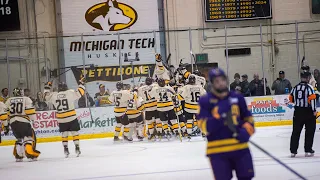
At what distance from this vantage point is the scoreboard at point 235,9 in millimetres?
19984

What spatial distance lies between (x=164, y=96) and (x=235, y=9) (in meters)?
6.51

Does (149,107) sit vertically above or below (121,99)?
below

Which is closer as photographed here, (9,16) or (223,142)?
(223,142)

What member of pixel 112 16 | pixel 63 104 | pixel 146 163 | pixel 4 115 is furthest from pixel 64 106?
pixel 112 16

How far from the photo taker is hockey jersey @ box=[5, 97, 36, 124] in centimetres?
1203

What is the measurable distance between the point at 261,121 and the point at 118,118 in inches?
178

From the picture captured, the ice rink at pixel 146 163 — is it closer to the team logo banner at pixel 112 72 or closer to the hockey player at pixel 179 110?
the hockey player at pixel 179 110

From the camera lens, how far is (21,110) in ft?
39.4

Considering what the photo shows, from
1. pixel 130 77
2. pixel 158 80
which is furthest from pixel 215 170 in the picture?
pixel 130 77

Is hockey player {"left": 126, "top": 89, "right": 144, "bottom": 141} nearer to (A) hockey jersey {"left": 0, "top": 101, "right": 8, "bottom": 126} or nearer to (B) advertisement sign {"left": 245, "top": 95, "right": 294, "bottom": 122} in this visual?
(B) advertisement sign {"left": 245, "top": 95, "right": 294, "bottom": 122}

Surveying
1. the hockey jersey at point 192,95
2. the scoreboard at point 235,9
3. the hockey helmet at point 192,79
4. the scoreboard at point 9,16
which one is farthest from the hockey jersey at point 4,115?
the scoreboard at point 235,9

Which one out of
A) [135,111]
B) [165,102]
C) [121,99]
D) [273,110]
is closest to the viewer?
[165,102]

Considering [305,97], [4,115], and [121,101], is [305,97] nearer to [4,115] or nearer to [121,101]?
[4,115]


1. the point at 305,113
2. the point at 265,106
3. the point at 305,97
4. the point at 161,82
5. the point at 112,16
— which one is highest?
the point at 112,16
